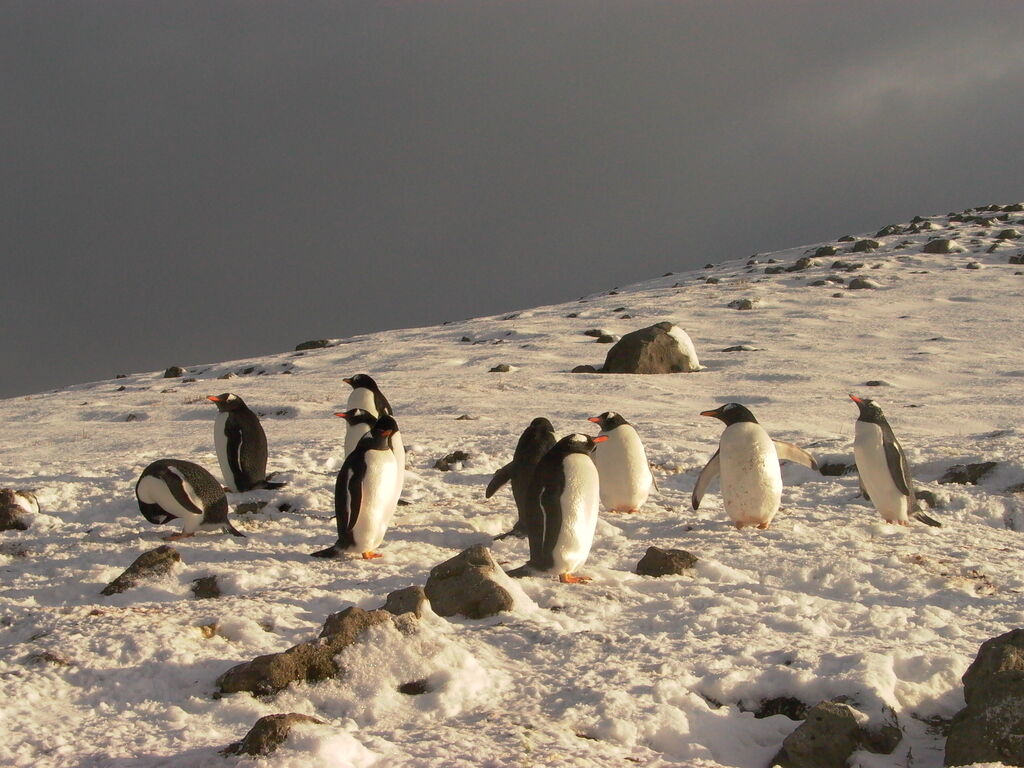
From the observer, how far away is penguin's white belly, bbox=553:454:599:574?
5668mm

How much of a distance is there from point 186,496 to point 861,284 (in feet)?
77.6

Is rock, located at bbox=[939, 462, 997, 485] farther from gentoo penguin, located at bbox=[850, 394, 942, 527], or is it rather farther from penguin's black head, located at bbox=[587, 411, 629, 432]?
penguin's black head, located at bbox=[587, 411, 629, 432]

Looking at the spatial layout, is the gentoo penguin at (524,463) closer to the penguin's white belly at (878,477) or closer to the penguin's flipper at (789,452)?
the penguin's flipper at (789,452)

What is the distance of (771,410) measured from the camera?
12.2 metres

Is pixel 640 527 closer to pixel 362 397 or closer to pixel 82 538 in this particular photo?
pixel 362 397

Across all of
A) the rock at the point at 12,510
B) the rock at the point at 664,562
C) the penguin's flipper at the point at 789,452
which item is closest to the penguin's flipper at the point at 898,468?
the penguin's flipper at the point at 789,452

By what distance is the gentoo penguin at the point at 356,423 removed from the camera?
7639 mm

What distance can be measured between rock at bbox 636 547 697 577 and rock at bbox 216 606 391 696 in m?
2.25

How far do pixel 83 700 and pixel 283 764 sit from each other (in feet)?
4.21

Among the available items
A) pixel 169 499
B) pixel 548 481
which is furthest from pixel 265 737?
pixel 169 499

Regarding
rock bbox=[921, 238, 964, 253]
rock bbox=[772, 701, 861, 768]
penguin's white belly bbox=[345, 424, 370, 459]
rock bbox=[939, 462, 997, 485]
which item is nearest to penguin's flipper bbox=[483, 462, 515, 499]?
penguin's white belly bbox=[345, 424, 370, 459]

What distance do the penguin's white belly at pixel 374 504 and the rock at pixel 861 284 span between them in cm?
2267

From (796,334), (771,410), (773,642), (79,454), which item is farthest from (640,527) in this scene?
(796,334)

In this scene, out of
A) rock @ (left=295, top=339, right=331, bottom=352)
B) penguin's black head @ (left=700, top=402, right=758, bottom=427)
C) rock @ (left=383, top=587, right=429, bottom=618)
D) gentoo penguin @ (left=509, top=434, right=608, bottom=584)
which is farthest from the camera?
rock @ (left=295, top=339, right=331, bottom=352)
